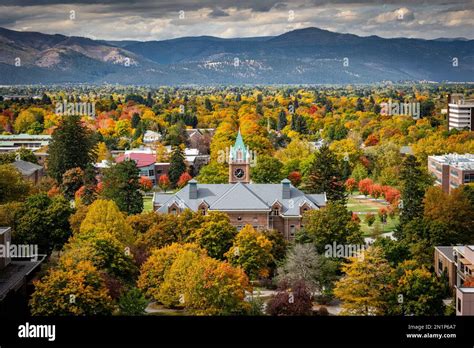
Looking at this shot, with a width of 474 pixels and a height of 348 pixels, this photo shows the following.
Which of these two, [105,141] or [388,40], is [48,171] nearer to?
[105,141]

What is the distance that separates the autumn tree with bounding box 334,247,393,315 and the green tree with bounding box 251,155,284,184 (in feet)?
28.6

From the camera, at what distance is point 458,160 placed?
1834cm

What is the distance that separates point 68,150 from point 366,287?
11209 millimetres

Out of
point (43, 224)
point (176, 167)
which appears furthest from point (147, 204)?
point (43, 224)

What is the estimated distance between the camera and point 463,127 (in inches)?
1004

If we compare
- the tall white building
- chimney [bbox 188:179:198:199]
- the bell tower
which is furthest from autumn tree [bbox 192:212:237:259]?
the tall white building

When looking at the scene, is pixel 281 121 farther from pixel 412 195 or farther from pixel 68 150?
pixel 412 195

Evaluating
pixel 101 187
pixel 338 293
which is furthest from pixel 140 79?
pixel 338 293

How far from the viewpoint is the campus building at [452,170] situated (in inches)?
684

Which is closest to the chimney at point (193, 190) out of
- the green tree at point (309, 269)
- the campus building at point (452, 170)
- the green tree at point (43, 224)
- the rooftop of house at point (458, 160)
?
the green tree at point (43, 224)

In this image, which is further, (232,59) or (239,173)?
(232,59)

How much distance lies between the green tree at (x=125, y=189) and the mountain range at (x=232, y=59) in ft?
7.80

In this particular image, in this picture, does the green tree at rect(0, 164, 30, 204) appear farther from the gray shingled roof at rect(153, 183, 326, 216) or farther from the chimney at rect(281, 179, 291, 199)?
the chimney at rect(281, 179, 291, 199)

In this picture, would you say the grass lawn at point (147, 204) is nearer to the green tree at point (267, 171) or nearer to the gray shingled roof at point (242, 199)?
the gray shingled roof at point (242, 199)
